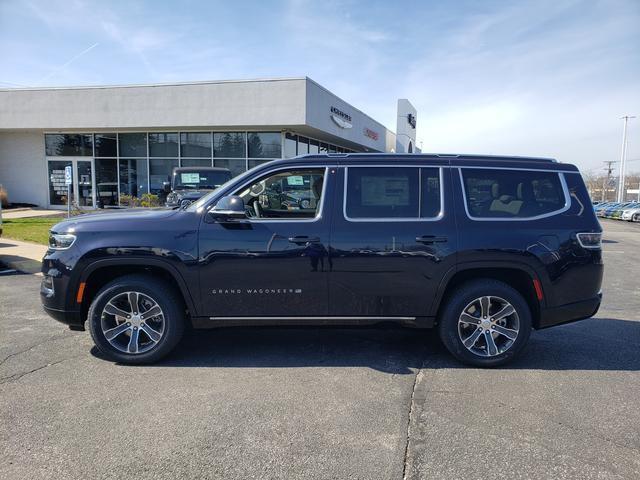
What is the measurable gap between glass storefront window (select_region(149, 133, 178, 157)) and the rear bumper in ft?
67.0

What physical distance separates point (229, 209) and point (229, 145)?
722 inches

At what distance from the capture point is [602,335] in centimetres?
561

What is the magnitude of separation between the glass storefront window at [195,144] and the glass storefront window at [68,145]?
5.07m

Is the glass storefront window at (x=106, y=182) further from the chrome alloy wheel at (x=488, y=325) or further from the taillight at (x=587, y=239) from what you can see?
the taillight at (x=587, y=239)

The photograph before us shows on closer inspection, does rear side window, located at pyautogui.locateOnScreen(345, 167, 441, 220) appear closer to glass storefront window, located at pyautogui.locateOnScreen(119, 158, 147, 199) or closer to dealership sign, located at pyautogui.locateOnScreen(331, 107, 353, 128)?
dealership sign, located at pyautogui.locateOnScreen(331, 107, 353, 128)

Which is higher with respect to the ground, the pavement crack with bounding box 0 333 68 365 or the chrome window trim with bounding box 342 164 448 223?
the chrome window trim with bounding box 342 164 448 223

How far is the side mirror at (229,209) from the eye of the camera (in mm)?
4207

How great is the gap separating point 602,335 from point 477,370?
215cm

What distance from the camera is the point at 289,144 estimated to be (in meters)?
22.1

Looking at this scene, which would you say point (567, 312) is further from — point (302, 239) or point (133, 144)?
point (133, 144)

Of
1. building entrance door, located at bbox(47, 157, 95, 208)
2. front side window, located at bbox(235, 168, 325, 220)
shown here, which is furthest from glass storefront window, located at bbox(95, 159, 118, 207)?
front side window, located at bbox(235, 168, 325, 220)

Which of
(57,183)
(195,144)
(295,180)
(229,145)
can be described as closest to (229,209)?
(295,180)

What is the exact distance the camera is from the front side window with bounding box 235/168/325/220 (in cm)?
459

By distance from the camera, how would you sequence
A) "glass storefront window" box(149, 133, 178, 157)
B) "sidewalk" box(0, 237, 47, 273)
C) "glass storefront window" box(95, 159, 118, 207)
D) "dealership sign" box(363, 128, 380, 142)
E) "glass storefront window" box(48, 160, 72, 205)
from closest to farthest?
"sidewalk" box(0, 237, 47, 273), "glass storefront window" box(149, 133, 178, 157), "glass storefront window" box(95, 159, 118, 207), "glass storefront window" box(48, 160, 72, 205), "dealership sign" box(363, 128, 380, 142)
